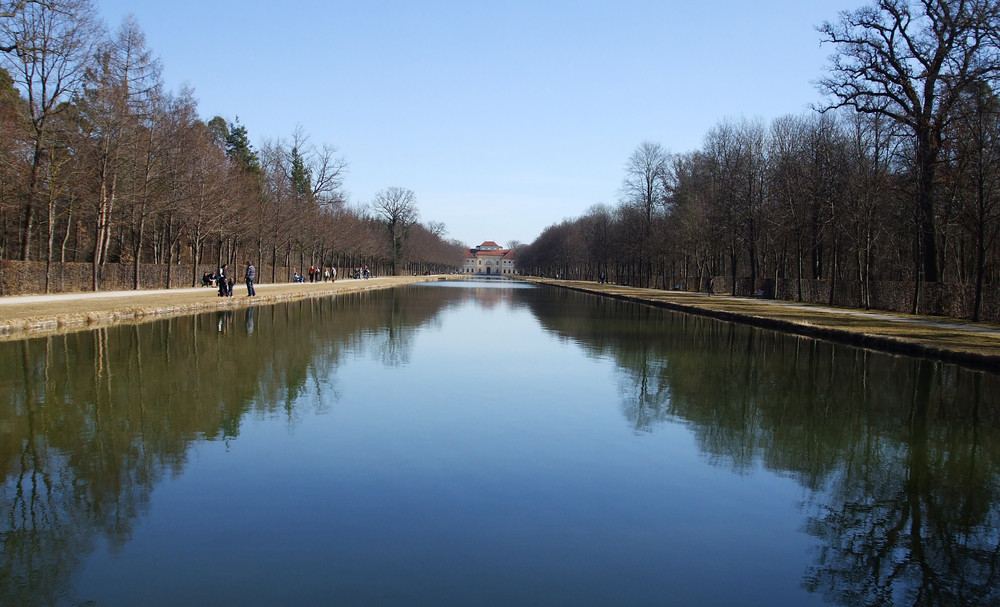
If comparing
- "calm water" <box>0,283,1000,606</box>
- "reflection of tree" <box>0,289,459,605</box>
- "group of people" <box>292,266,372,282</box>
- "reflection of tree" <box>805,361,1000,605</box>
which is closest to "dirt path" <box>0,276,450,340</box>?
"reflection of tree" <box>0,289,459,605</box>

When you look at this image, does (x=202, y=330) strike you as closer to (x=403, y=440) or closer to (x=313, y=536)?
(x=403, y=440)

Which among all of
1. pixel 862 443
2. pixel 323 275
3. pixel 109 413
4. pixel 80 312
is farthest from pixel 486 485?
pixel 323 275

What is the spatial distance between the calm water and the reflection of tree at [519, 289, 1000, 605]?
1.3 inches

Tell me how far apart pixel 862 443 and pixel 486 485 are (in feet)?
15.2

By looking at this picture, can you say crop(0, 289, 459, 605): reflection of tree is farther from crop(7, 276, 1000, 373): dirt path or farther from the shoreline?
the shoreline

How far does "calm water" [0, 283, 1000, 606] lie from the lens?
4582 mm

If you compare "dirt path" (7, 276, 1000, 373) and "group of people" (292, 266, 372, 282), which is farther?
"group of people" (292, 266, 372, 282)

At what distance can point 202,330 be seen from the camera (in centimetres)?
1942

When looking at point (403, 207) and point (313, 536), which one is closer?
point (313, 536)

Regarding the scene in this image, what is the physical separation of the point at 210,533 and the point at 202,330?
15354 millimetres

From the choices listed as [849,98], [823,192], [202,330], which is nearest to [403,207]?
[823,192]

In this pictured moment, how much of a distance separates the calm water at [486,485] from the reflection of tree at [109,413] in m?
0.04

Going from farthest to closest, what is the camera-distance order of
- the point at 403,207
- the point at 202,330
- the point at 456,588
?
1. the point at 403,207
2. the point at 202,330
3. the point at 456,588

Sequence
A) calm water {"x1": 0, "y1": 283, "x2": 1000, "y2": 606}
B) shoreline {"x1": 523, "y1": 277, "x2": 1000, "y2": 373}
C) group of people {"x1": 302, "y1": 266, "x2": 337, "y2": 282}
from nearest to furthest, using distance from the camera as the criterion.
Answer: calm water {"x1": 0, "y1": 283, "x2": 1000, "y2": 606}
shoreline {"x1": 523, "y1": 277, "x2": 1000, "y2": 373}
group of people {"x1": 302, "y1": 266, "x2": 337, "y2": 282}
